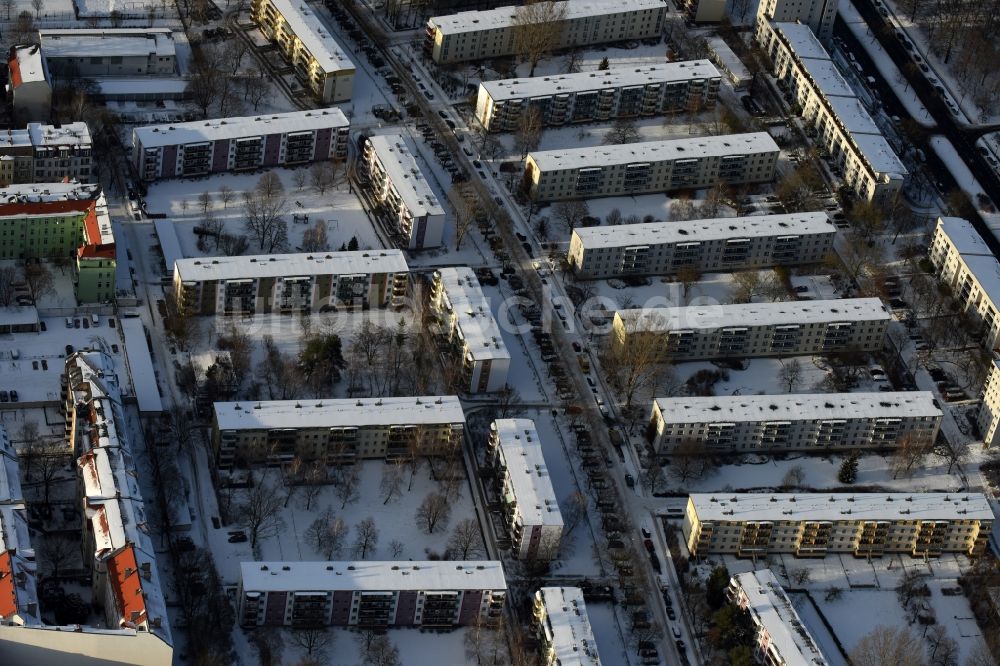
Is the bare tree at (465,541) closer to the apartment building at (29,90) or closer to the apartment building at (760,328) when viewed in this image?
the apartment building at (760,328)

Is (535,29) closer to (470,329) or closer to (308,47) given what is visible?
(308,47)

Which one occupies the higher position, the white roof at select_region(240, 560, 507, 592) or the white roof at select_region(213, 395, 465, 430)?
the white roof at select_region(213, 395, 465, 430)

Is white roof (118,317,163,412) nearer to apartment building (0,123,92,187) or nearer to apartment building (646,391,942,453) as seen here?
apartment building (0,123,92,187)

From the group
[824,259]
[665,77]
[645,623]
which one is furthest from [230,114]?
[645,623]

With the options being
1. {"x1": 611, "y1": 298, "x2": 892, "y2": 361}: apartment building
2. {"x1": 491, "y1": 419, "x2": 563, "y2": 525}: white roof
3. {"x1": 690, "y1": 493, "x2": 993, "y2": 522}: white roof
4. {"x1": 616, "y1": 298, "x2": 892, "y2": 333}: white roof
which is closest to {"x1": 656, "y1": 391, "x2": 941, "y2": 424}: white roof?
{"x1": 611, "y1": 298, "x2": 892, "y2": 361}: apartment building

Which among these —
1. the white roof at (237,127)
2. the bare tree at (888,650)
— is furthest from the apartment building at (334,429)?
the white roof at (237,127)
